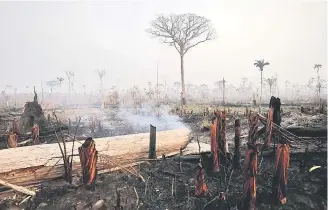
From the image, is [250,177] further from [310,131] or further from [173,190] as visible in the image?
[310,131]

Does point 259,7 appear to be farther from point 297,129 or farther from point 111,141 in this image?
point 111,141

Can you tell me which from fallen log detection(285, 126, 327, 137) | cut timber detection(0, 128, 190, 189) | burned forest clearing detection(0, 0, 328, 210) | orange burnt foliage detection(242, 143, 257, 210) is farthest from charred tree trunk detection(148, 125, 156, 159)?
fallen log detection(285, 126, 327, 137)

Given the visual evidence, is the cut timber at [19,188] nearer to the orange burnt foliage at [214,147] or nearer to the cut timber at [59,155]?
the cut timber at [59,155]

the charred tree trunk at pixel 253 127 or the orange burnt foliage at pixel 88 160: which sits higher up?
the charred tree trunk at pixel 253 127

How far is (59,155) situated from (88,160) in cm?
111

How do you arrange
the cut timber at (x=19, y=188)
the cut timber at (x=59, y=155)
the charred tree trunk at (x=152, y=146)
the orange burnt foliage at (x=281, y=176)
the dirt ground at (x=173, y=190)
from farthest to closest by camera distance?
1. the charred tree trunk at (x=152, y=146)
2. the cut timber at (x=59, y=155)
3. the cut timber at (x=19, y=188)
4. the dirt ground at (x=173, y=190)
5. the orange burnt foliage at (x=281, y=176)

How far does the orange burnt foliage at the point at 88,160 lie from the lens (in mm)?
3971

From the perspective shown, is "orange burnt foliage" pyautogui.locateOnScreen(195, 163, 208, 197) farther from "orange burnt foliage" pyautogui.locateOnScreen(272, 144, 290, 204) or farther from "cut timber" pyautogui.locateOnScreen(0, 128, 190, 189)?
"cut timber" pyautogui.locateOnScreen(0, 128, 190, 189)

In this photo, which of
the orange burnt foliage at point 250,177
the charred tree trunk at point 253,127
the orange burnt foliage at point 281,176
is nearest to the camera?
the orange burnt foliage at point 250,177

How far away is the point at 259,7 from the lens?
18.1ft

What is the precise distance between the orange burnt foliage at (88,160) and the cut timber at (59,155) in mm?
238

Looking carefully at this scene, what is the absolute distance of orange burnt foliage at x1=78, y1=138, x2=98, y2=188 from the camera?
13.0ft

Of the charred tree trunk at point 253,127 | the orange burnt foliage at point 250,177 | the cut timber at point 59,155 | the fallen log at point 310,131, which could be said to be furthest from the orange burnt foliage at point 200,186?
the fallen log at point 310,131

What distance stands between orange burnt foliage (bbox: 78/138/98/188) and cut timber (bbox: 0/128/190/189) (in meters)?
0.24
